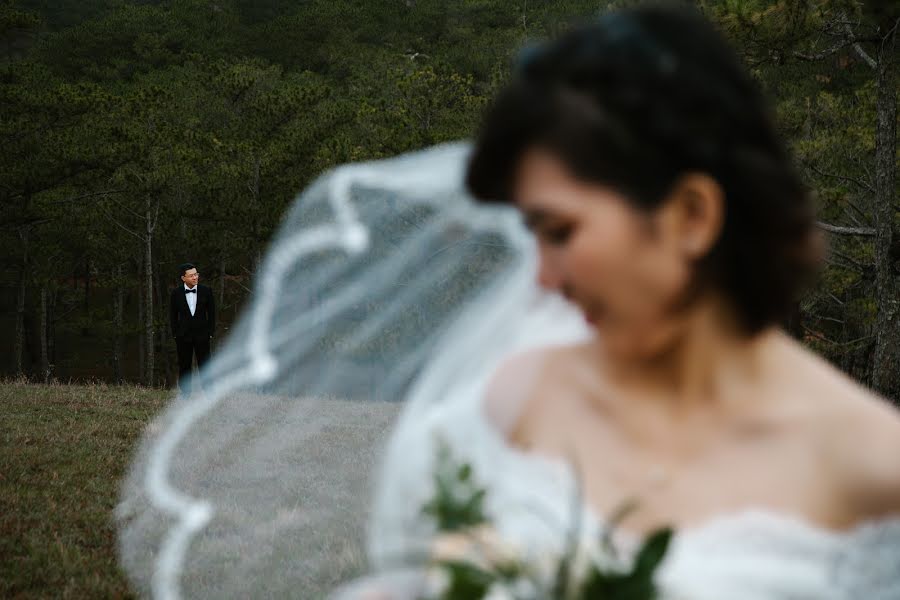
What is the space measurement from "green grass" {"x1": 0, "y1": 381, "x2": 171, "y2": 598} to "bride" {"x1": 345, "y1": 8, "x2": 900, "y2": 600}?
4.20 metres

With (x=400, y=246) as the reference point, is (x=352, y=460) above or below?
below

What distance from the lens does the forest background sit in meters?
12.0

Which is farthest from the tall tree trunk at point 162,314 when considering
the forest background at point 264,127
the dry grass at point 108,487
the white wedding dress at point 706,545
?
the white wedding dress at point 706,545

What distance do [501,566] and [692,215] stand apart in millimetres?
507

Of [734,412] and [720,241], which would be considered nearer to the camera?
[720,241]

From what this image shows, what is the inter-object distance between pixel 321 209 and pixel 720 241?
39.1 inches

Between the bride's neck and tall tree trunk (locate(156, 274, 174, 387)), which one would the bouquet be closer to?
the bride's neck

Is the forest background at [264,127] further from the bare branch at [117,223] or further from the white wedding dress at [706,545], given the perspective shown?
the white wedding dress at [706,545]

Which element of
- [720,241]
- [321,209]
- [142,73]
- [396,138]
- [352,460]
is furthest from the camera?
[142,73]

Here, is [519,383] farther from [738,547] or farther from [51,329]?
[51,329]

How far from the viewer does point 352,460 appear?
8.91ft

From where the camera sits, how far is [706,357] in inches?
58.7

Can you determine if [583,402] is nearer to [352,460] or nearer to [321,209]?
[321,209]

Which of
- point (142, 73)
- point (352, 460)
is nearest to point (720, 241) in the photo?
point (352, 460)
